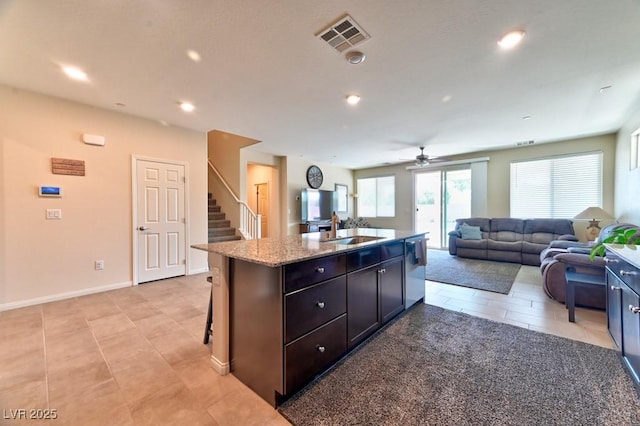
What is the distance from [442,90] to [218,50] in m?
2.55

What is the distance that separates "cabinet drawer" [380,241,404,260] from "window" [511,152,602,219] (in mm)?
5279

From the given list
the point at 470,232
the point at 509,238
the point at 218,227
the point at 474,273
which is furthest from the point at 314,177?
the point at 509,238

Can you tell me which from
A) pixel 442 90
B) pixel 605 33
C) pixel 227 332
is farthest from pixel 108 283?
pixel 605 33

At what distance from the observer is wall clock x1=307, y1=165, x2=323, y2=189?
301 inches

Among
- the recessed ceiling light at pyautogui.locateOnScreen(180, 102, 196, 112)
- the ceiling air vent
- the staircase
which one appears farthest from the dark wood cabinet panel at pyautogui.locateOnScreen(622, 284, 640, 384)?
the staircase

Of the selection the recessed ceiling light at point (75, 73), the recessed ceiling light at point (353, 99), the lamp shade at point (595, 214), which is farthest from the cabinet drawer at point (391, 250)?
the lamp shade at point (595, 214)

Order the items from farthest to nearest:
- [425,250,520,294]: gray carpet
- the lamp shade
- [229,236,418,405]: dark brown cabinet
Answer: the lamp shade, [425,250,520,294]: gray carpet, [229,236,418,405]: dark brown cabinet

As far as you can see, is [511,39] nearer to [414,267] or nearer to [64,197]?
[414,267]

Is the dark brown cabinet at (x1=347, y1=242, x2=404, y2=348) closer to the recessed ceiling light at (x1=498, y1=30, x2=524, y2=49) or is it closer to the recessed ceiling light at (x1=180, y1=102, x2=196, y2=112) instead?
the recessed ceiling light at (x1=498, y1=30, x2=524, y2=49)

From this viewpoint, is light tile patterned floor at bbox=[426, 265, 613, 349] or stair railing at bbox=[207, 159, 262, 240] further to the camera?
stair railing at bbox=[207, 159, 262, 240]

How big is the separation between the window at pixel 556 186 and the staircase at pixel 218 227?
6.82 metres

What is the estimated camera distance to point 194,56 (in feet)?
8.13

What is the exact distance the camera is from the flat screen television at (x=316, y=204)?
7.17 metres

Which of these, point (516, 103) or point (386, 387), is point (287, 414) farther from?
point (516, 103)
